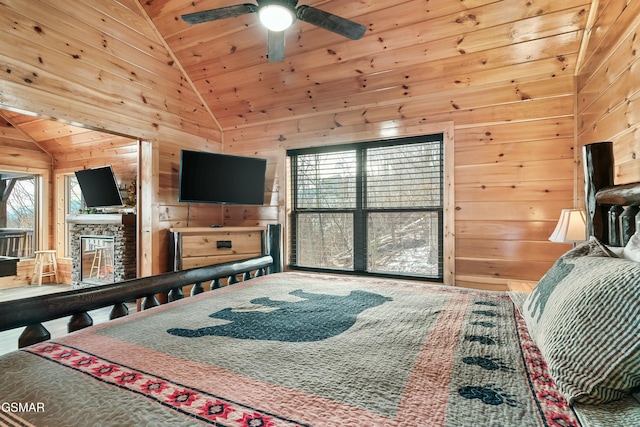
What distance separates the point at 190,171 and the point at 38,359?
2966mm

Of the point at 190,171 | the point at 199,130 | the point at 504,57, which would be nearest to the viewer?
the point at 504,57

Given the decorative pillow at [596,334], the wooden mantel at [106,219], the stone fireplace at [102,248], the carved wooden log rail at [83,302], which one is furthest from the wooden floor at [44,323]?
the decorative pillow at [596,334]

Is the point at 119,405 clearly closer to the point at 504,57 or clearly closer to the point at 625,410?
the point at 625,410

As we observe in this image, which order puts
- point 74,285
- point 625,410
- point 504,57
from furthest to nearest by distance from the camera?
point 74,285, point 504,57, point 625,410

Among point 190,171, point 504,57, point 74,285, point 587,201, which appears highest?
point 504,57

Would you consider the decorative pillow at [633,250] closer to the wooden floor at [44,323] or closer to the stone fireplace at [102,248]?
the wooden floor at [44,323]

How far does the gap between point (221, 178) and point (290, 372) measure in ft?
10.8

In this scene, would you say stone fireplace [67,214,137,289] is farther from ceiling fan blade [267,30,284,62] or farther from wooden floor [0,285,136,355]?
ceiling fan blade [267,30,284,62]

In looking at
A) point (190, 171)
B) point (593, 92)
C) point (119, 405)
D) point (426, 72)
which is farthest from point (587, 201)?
point (190, 171)

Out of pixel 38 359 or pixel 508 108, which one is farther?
pixel 508 108

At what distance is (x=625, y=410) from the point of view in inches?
27.1

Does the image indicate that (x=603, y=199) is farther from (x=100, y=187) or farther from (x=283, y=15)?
(x=100, y=187)

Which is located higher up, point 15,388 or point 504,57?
point 504,57

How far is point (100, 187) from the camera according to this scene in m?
5.16
